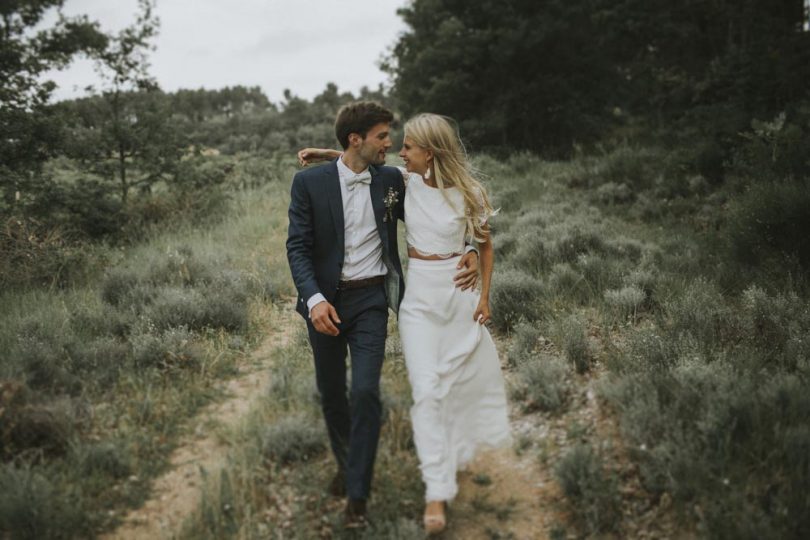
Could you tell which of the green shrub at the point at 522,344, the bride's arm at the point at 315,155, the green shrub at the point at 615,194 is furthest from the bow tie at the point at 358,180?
the green shrub at the point at 615,194

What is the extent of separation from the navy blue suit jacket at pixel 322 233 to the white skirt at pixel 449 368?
207 millimetres

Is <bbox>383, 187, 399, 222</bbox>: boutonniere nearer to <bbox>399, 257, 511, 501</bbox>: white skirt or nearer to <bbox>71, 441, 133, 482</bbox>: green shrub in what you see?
<bbox>399, 257, 511, 501</bbox>: white skirt

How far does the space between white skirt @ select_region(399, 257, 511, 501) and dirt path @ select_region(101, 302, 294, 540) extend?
1529 mm

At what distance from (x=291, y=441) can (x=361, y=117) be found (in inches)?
90.1

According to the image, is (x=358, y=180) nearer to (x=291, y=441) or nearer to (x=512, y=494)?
(x=291, y=441)

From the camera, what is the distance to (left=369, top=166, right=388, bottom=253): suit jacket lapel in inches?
140

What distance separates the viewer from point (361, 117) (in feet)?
11.3

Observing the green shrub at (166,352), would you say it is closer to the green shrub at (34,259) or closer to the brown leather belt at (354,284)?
the brown leather belt at (354,284)

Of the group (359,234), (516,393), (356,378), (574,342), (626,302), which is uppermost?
(359,234)

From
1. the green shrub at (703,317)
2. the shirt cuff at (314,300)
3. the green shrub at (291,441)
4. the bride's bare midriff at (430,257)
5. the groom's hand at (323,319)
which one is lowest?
the green shrub at (291,441)

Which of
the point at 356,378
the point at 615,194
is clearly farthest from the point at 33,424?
the point at 615,194

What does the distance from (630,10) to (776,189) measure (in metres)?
11.9

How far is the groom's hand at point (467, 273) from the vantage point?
11.7 feet

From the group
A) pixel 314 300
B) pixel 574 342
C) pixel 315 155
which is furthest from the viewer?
pixel 574 342
